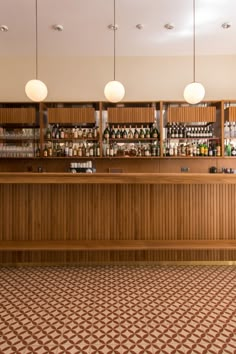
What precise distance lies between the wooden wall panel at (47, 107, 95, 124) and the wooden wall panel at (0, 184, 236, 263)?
7.01ft

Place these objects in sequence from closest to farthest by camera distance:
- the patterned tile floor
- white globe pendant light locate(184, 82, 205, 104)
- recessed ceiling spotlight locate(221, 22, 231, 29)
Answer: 1. the patterned tile floor
2. white globe pendant light locate(184, 82, 205, 104)
3. recessed ceiling spotlight locate(221, 22, 231, 29)

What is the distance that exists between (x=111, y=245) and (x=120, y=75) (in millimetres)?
3814

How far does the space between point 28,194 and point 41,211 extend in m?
0.28

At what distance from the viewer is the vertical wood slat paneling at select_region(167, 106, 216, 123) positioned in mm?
5576

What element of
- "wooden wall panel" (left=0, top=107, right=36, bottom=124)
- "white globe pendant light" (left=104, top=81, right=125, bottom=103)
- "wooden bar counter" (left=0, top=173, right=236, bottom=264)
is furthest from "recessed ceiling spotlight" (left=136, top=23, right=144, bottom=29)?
"wooden bar counter" (left=0, top=173, right=236, bottom=264)

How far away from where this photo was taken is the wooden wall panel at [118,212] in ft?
12.7

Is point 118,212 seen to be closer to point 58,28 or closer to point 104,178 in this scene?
point 104,178

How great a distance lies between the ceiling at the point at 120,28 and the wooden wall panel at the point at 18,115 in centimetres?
122

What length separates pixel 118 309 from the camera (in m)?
2.73

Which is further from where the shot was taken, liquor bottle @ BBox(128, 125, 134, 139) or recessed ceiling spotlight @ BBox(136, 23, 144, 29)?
liquor bottle @ BBox(128, 125, 134, 139)

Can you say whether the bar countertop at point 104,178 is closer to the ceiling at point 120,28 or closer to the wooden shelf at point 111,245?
the wooden shelf at point 111,245

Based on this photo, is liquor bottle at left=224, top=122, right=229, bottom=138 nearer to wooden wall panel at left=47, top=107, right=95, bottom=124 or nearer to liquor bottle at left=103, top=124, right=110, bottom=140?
liquor bottle at left=103, top=124, right=110, bottom=140

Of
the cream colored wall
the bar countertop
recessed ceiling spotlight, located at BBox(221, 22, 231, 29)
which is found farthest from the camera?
the cream colored wall

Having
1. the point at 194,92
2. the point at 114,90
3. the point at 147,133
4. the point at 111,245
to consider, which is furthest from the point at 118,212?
the point at 147,133
